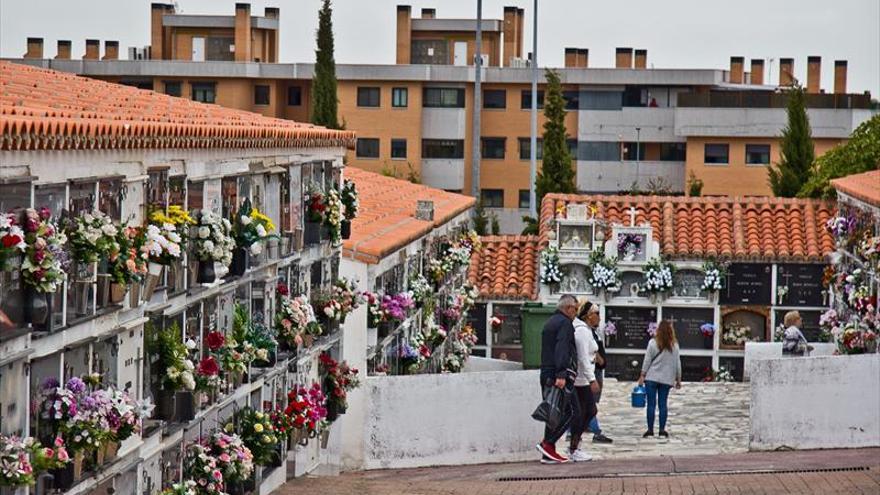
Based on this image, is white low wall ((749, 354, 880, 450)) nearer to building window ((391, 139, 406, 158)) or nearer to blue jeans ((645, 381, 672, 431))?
blue jeans ((645, 381, 672, 431))

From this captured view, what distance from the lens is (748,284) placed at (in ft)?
113

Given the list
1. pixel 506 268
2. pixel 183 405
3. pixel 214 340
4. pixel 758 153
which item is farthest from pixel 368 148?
pixel 183 405

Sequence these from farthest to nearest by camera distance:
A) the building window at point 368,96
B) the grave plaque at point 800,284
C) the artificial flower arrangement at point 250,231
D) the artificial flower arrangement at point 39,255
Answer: the building window at point 368,96, the grave plaque at point 800,284, the artificial flower arrangement at point 250,231, the artificial flower arrangement at point 39,255

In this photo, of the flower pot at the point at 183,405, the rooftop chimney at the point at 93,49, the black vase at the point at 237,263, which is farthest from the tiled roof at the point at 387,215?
the rooftop chimney at the point at 93,49

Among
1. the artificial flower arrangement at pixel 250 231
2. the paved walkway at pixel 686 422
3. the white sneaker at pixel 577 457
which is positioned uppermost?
the artificial flower arrangement at pixel 250 231

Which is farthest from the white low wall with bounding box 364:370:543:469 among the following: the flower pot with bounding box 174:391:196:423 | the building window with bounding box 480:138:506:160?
the building window with bounding box 480:138:506:160

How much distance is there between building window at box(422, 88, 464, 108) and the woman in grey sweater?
49.9 m

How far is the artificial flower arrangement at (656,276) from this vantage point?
34156mm

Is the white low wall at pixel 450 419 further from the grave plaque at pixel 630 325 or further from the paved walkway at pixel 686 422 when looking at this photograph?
the grave plaque at pixel 630 325

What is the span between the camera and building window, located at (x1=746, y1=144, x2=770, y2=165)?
69500 mm

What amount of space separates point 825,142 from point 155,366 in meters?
57.3

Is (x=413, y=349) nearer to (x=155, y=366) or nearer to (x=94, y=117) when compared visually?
(x=155, y=366)

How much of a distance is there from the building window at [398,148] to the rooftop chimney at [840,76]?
19.1m

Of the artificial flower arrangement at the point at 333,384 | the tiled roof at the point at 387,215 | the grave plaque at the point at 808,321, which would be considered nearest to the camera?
the artificial flower arrangement at the point at 333,384
